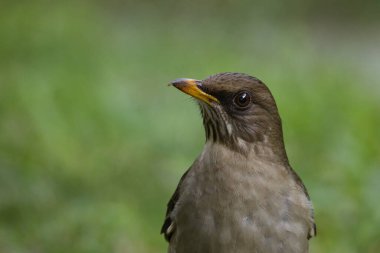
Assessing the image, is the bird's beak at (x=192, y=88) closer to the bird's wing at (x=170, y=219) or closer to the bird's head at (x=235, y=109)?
the bird's head at (x=235, y=109)

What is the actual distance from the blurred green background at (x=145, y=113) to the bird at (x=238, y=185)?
49.5 inches

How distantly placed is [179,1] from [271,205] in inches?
401

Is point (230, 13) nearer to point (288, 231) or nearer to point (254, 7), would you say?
point (254, 7)

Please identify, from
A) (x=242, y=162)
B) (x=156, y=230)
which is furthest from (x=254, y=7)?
(x=242, y=162)

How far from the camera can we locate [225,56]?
11938mm

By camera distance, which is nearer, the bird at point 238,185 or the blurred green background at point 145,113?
the bird at point 238,185

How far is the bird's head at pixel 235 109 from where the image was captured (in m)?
5.84

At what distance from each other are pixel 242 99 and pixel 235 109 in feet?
0.22

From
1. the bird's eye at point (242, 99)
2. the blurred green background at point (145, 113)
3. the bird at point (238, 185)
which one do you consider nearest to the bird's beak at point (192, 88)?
the bird at point (238, 185)

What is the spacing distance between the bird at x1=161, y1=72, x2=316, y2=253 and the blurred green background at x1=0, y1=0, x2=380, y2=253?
1.26 meters

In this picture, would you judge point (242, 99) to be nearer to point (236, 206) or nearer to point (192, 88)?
point (192, 88)

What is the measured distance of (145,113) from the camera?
1007cm

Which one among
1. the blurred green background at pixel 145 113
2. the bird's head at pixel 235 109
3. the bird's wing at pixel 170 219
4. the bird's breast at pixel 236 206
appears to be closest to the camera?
the bird's breast at pixel 236 206

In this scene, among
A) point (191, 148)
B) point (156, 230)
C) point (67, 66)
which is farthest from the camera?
point (67, 66)
